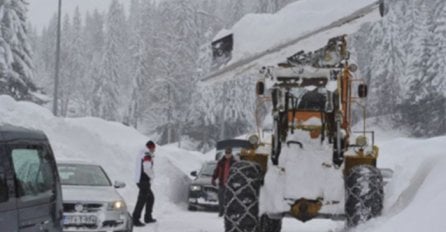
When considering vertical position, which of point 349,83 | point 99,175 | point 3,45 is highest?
point 3,45

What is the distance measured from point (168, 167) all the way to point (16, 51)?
22666 mm

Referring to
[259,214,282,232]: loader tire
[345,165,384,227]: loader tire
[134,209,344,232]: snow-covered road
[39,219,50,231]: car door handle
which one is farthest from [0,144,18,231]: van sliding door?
[134,209,344,232]: snow-covered road

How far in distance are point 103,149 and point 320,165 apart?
43.5ft

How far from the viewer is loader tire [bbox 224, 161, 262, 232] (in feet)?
31.2

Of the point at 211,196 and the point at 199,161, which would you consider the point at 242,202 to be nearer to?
the point at 211,196

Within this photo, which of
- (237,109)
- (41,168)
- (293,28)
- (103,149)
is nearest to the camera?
(41,168)

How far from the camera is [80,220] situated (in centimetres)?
1099

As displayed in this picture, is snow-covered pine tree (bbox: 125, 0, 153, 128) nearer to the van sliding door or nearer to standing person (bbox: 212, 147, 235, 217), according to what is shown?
standing person (bbox: 212, 147, 235, 217)

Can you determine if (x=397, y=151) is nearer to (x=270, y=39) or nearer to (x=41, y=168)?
(x=270, y=39)

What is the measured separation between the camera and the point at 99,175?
13.0 meters

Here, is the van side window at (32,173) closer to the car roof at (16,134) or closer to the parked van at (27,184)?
the parked van at (27,184)

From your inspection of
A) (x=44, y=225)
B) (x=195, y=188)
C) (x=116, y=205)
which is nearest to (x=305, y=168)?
(x=116, y=205)

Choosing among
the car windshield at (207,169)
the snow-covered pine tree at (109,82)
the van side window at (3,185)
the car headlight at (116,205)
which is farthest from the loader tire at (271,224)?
the snow-covered pine tree at (109,82)

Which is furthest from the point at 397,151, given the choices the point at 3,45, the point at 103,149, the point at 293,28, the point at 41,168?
the point at 41,168
